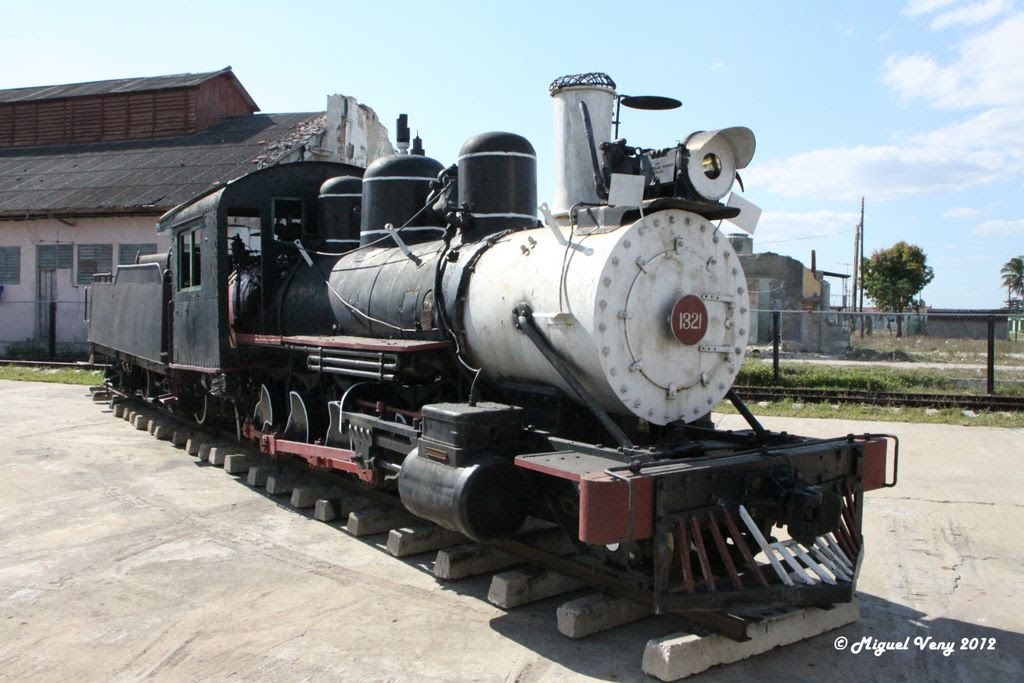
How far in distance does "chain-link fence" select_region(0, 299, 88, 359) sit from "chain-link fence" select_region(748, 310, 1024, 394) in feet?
58.1

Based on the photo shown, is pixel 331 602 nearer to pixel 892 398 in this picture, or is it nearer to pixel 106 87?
pixel 892 398

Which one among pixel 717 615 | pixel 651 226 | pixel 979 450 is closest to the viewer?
pixel 717 615

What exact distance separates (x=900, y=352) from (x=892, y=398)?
10.0 m

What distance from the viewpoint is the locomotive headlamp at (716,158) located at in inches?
171

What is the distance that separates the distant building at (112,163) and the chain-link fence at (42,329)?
0.04 metres

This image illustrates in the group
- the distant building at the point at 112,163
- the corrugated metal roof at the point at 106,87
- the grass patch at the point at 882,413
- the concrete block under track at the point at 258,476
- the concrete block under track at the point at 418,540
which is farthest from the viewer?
the corrugated metal roof at the point at 106,87

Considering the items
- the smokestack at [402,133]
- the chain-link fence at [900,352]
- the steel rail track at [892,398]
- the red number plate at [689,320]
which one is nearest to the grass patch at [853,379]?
the chain-link fence at [900,352]

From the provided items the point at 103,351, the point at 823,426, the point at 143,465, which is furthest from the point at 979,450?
the point at 103,351

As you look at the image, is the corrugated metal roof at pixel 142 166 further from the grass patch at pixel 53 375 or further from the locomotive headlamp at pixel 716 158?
the locomotive headlamp at pixel 716 158

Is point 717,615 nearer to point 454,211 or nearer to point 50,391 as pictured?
point 454,211

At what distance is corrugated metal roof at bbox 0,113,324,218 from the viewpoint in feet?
75.1

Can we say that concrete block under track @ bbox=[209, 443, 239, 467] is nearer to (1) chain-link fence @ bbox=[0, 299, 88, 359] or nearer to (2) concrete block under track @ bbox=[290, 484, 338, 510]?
(2) concrete block under track @ bbox=[290, 484, 338, 510]

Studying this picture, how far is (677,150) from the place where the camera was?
438 centimetres

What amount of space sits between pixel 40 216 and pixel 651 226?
2380 cm
